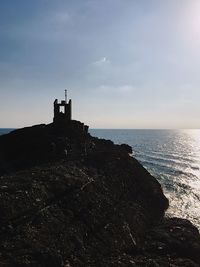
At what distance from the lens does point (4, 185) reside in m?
33.5

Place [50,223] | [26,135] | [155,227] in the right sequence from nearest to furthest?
[50,223]
[155,227]
[26,135]

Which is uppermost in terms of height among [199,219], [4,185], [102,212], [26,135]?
[26,135]

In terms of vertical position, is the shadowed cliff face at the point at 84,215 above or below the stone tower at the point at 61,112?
below

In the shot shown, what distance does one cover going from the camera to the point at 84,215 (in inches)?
1352

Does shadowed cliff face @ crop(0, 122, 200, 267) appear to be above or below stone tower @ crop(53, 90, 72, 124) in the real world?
below

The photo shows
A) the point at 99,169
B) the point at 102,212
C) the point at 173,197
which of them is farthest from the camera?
the point at 173,197

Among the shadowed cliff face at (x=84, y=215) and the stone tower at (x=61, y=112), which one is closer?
the shadowed cliff face at (x=84, y=215)

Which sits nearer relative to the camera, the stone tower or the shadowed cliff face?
the shadowed cliff face

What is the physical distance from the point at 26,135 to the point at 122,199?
21572 millimetres

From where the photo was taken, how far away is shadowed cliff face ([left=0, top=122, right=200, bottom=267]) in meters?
27.7

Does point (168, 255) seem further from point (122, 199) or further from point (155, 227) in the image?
point (122, 199)

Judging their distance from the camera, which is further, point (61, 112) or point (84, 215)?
point (61, 112)

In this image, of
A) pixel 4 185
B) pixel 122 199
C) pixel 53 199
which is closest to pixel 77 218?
pixel 53 199

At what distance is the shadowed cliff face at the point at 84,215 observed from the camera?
2766 centimetres
